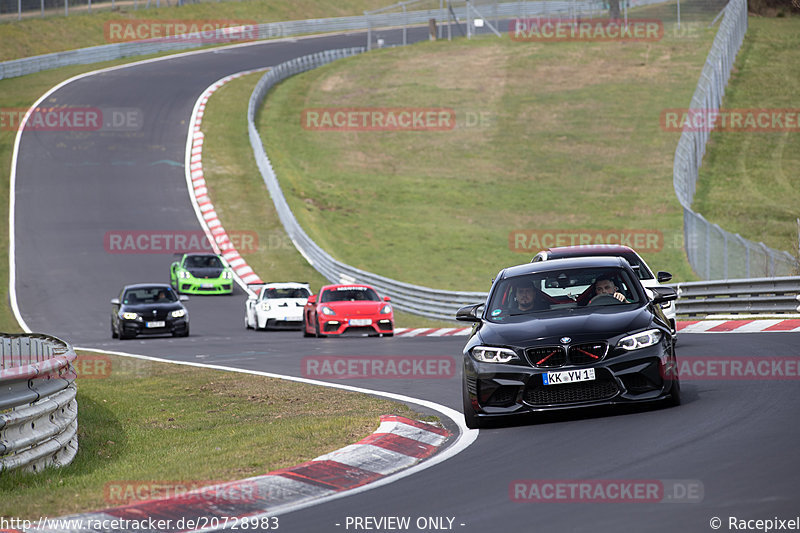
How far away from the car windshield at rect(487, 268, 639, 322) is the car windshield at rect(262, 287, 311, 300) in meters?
18.2

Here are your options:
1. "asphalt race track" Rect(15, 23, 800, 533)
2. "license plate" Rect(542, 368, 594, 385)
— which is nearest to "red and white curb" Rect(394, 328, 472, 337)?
"asphalt race track" Rect(15, 23, 800, 533)

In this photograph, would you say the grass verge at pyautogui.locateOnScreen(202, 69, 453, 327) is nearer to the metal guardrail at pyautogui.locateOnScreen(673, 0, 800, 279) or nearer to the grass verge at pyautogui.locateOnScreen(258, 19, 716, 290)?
Answer: the grass verge at pyautogui.locateOnScreen(258, 19, 716, 290)

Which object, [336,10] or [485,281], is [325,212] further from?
[336,10]

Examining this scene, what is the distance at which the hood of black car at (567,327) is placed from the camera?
32.5 feet

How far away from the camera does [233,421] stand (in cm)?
1216

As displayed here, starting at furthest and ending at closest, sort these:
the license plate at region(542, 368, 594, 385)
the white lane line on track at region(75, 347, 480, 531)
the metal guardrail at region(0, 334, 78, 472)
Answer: the license plate at region(542, 368, 594, 385) → the metal guardrail at region(0, 334, 78, 472) → the white lane line on track at region(75, 347, 480, 531)

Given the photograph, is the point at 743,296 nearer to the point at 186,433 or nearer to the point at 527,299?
the point at 527,299

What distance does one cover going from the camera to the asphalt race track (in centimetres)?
662

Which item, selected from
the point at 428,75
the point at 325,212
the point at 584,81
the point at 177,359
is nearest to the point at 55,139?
the point at 325,212

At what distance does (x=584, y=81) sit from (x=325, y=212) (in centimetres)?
2671

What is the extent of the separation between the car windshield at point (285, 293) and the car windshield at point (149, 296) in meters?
2.40

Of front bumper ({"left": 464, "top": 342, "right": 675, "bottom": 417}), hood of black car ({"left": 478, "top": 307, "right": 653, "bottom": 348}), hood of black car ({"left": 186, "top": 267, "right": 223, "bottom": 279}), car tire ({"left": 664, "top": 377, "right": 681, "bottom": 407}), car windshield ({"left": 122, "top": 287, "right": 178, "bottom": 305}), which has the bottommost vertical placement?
hood of black car ({"left": 186, "top": 267, "right": 223, "bottom": 279})

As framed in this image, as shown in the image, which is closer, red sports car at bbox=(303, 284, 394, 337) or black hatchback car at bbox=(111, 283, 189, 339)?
red sports car at bbox=(303, 284, 394, 337)

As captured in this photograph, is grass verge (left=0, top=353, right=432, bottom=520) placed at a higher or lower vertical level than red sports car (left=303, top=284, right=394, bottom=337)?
higher
